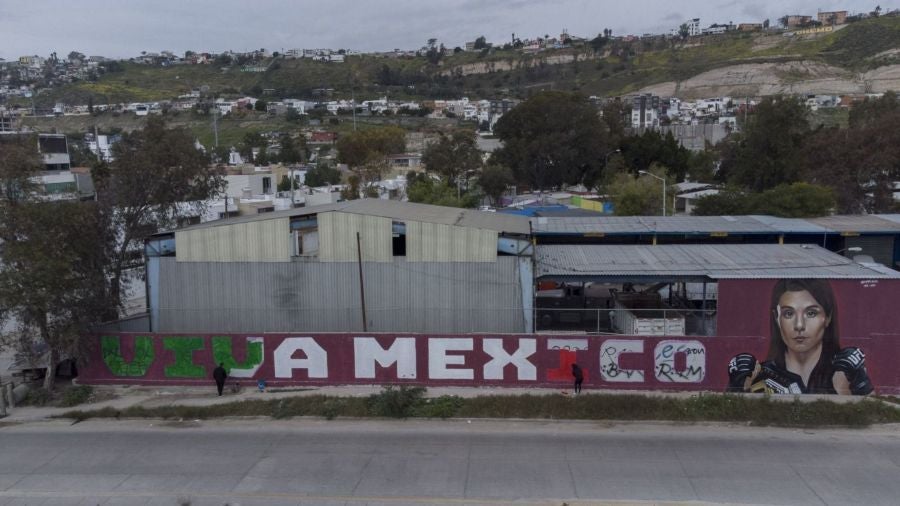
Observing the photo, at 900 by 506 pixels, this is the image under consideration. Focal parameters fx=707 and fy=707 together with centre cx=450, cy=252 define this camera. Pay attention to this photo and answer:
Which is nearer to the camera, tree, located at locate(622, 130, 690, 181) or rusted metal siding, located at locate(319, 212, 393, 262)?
rusted metal siding, located at locate(319, 212, 393, 262)

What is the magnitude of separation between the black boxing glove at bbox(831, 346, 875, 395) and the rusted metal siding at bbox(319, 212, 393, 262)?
41.7ft

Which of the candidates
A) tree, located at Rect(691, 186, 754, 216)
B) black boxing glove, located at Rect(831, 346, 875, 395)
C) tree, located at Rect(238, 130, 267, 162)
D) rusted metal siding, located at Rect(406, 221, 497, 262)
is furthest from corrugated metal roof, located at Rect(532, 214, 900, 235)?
tree, located at Rect(238, 130, 267, 162)

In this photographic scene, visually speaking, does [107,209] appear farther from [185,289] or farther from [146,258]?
[185,289]

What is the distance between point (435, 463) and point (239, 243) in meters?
10.2

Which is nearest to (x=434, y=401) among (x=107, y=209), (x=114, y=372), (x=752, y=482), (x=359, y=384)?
(x=359, y=384)

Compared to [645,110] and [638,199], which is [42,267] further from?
[645,110]

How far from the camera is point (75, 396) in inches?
762

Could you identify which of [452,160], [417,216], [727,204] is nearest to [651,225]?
[417,216]

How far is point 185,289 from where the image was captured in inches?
860

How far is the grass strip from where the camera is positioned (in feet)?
56.0

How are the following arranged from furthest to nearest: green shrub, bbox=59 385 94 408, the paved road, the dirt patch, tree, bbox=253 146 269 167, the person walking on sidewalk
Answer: the dirt patch
tree, bbox=253 146 269 167
the person walking on sidewalk
green shrub, bbox=59 385 94 408
the paved road

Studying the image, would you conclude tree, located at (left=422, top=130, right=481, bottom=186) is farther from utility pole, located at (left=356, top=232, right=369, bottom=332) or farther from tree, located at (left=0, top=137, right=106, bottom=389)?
tree, located at (left=0, top=137, right=106, bottom=389)

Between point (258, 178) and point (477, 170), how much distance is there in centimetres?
2073

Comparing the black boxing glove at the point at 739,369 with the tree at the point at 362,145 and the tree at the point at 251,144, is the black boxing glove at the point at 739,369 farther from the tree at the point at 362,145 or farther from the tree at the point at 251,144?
the tree at the point at 251,144
